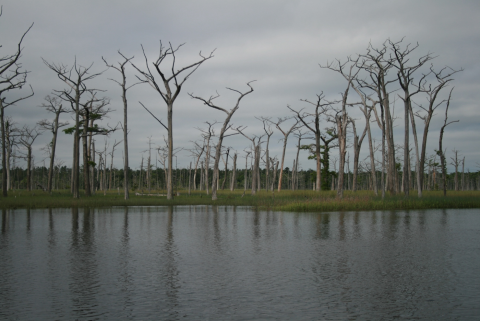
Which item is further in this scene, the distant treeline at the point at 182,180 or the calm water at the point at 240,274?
the distant treeline at the point at 182,180

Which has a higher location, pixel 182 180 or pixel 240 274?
pixel 182 180

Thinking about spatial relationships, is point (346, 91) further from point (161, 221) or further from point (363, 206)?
point (161, 221)

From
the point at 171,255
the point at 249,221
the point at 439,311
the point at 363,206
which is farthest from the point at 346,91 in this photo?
the point at 439,311

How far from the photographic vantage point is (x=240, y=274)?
25.9 feet

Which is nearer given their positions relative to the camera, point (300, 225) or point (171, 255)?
point (171, 255)

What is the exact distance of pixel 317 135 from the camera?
147 feet

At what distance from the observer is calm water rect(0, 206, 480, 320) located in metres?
5.81

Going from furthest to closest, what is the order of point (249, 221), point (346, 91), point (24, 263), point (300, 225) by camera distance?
point (346, 91), point (249, 221), point (300, 225), point (24, 263)

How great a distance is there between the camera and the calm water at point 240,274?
5.81 metres

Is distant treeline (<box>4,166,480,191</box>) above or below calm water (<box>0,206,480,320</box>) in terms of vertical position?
above

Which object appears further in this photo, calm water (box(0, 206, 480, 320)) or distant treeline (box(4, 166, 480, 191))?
distant treeline (box(4, 166, 480, 191))

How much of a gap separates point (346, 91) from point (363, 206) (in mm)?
14741

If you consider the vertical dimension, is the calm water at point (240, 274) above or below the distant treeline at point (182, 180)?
below

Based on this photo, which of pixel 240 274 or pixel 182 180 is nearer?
pixel 240 274
